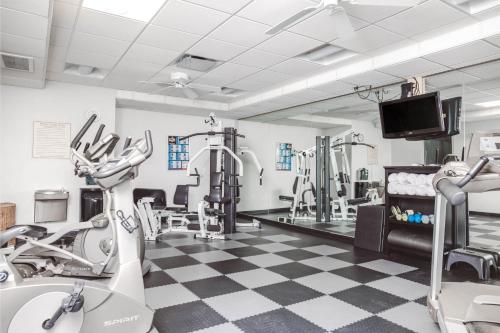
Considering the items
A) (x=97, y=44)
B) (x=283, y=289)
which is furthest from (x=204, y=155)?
(x=283, y=289)

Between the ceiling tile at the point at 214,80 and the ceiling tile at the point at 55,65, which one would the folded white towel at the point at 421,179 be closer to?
the ceiling tile at the point at 214,80

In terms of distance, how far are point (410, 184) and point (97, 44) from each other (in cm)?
433

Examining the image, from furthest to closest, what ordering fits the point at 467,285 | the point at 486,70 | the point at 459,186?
1. the point at 486,70
2. the point at 467,285
3. the point at 459,186

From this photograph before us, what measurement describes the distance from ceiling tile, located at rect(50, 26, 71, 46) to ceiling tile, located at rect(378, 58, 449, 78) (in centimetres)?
392

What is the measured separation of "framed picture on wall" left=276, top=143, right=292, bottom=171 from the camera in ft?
21.3

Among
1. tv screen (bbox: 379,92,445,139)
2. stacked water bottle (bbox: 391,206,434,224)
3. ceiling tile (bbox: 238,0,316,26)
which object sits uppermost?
ceiling tile (bbox: 238,0,316,26)

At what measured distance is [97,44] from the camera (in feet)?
13.1

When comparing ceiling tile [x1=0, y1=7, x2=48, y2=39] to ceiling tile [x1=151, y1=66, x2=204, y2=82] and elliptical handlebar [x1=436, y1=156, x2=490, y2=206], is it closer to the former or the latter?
ceiling tile [x1=151, y1=66, x2=204, y2=82]

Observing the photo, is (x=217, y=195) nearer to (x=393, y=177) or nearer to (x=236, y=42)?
(x=236, y=42)

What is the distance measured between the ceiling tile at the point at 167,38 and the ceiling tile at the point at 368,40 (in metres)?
1.74

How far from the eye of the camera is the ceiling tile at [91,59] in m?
4.31

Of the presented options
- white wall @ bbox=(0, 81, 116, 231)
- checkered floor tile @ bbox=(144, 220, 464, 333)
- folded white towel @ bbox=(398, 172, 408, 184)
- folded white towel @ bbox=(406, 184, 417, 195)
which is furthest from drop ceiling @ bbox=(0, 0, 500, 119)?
checkered floor tile @ bbox=(144, 220, 464, 333)

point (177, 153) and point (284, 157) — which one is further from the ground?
point (177, 153)

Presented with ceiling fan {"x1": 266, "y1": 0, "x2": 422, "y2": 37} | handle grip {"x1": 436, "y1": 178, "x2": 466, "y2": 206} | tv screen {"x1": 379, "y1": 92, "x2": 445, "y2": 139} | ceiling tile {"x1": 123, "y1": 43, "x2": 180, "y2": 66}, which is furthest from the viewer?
ceiling tile {"x1": 123, "y1": 43, "x2": 180, "y2": 66}
